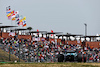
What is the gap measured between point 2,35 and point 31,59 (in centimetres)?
1549

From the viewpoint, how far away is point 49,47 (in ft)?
168

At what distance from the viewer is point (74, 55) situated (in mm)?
29891

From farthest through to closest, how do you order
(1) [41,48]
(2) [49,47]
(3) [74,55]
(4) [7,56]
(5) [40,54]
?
1. (2) [49,47]
2. (1) [41,48]
3. (5) [40,54]
4. (4) [7,56]
5. (3) [74,55]

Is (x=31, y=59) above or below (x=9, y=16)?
below

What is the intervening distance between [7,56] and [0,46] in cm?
481

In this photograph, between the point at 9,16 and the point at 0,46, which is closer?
the point at 0,46

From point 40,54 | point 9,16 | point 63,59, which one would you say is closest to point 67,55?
point 63,59

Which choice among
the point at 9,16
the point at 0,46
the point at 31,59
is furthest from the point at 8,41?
the point at 9,16

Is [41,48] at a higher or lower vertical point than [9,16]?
lower

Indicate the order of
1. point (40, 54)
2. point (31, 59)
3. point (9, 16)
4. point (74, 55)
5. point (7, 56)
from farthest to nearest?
1. point (9, 16)
2. point (40, 54)
3. point (31, 59)
4. point (7, 56)
5. point (74, 55)

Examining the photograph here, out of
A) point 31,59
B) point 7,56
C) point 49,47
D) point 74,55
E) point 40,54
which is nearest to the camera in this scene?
point 74,55

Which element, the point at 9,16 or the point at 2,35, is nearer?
the point at 2,35

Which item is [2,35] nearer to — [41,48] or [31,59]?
[41,48]

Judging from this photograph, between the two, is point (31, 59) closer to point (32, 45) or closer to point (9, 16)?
point (32, 45)
